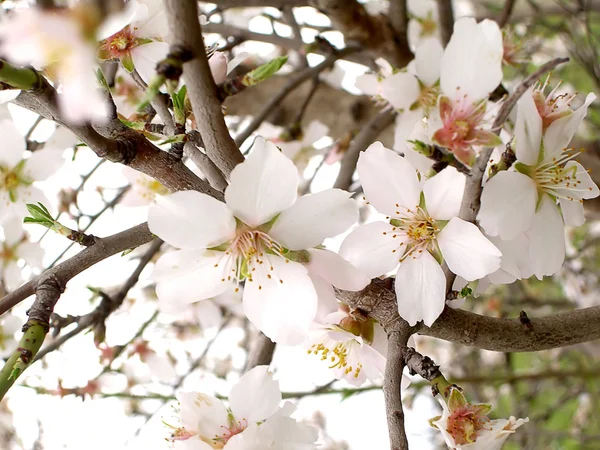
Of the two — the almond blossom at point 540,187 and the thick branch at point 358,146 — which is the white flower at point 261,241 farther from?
the thick branch at point 358,146

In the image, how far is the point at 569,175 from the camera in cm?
67

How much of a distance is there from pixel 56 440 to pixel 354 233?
122 cm

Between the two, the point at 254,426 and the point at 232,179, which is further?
the point at 254,426

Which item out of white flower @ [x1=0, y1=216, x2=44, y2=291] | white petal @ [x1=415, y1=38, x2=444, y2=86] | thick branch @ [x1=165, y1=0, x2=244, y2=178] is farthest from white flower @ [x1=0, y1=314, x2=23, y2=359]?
white petal @ [x1=415, y1=38, x2=444, y2=86]

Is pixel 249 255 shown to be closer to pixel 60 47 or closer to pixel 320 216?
pixel 320 216

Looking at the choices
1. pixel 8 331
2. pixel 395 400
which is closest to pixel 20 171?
pixel 8 331

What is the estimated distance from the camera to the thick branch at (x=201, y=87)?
436 mm

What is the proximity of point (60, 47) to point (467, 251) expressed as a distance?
41 cm

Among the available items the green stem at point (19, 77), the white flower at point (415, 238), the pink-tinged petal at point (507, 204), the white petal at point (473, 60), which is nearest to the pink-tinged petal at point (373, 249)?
the white flower at point (415, 238)

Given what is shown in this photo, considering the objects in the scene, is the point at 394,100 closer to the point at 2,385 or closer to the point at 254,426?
the point at 254,426

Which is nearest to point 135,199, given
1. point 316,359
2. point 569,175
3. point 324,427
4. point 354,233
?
point 316,359

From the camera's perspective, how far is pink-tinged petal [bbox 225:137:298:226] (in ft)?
1.64

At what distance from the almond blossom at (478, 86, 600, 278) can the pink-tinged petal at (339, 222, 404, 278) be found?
107mm

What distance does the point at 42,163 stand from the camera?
0.98 meters
